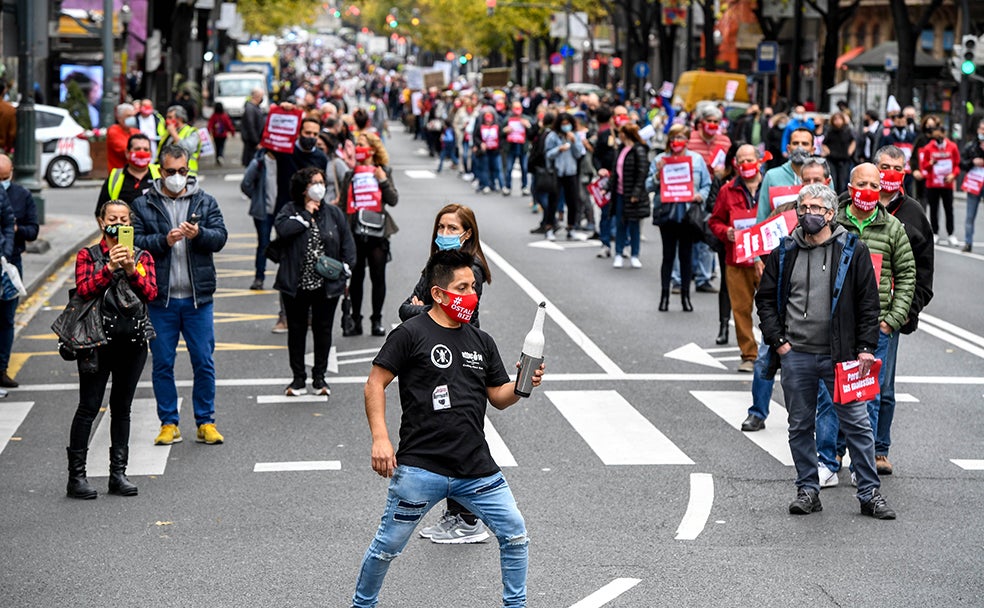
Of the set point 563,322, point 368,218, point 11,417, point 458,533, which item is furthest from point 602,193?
point 458,533

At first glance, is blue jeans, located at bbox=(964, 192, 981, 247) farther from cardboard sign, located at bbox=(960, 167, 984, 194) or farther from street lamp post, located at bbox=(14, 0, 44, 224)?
street lamp post, located at bbox=(14, 0, 44, 224)

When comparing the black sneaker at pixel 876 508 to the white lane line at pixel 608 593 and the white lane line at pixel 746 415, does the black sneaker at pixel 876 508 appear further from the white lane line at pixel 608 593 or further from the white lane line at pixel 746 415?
the white lane line at pixel 608 593

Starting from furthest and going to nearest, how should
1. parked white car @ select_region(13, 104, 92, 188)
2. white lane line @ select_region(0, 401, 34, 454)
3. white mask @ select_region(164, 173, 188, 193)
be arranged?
parked white car @ select_region(13, 104, 92, 188) < white lane line @ select_region(0, 401, 34, 454) < white mask @ select_region(164, 173, 188, 193)

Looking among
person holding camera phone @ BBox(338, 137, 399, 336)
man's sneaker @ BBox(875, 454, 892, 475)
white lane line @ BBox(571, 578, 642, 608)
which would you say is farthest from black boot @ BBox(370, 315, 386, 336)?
white lane line @ BBox(571, 578, 642, 608)

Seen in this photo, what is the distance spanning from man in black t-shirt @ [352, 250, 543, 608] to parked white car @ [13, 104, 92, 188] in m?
26.6

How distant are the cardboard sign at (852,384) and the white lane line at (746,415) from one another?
1.45m

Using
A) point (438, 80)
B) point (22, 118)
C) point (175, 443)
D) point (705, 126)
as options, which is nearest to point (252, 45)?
point (438, 80)

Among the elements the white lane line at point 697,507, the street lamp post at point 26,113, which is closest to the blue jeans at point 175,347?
the white lane line at point 697,507

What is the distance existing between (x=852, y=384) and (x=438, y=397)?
3157 mm

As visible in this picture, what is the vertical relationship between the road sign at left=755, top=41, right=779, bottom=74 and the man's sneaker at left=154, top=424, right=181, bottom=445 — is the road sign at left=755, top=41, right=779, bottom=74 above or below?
above

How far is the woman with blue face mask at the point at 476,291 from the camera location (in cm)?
842

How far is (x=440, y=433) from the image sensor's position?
6.41 metres

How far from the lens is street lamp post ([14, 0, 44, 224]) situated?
22.2 metres

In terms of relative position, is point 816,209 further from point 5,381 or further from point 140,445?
point 5,381
